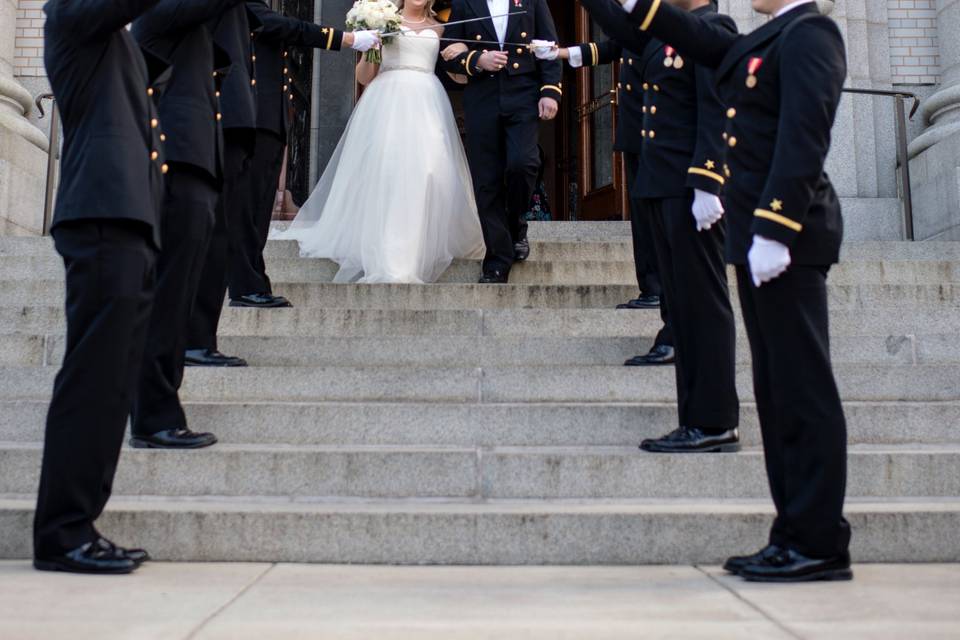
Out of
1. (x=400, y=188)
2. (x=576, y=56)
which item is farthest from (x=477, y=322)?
(x=576, y=56)

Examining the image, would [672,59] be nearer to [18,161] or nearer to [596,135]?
[18,161]

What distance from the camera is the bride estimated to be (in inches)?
258

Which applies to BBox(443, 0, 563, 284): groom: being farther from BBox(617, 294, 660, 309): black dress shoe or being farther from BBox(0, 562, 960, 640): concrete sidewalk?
BBox(0, 562, 960, 640): concrete sidewalk

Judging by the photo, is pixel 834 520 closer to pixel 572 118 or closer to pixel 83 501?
pixel 83 501

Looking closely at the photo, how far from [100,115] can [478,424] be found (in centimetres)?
190

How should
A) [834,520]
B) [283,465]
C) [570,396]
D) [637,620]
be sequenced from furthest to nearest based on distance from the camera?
[570,396], [283,465], [834,520], [637,620]

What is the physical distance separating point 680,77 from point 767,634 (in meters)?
2.60

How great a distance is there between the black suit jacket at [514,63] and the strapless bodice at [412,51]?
43 cm

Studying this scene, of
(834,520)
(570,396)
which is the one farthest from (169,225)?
(834,520)

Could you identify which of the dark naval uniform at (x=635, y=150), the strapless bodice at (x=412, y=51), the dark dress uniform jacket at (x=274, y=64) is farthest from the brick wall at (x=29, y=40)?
the dark naval uniform at (x=635, y=150)

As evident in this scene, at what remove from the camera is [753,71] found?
309 cm

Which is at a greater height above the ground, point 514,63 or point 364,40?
point 364,40

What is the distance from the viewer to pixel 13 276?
633 centimetres

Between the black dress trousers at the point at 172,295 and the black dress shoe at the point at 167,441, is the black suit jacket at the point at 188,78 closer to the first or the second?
the black dress trousers at the point at 172,295
